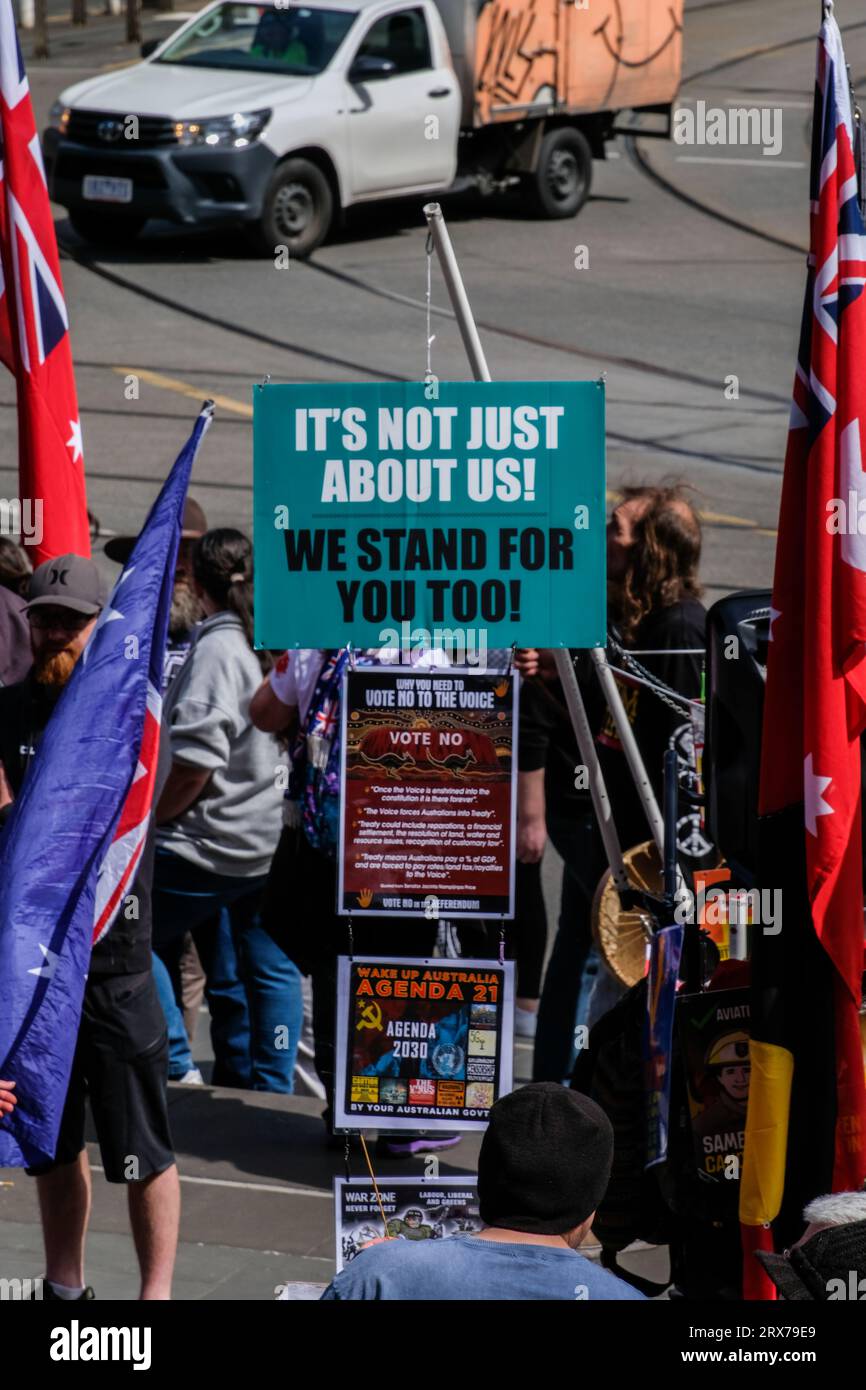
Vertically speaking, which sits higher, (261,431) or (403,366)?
(261,431)

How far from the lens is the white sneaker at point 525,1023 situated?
7.13 metres

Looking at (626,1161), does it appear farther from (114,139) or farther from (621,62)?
(621,62)

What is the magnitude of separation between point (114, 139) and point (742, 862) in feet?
44.3

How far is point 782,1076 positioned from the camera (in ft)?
14.1

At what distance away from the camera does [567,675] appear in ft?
16.6

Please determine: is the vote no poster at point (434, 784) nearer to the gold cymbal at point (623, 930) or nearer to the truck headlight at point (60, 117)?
the gold cymbal at point (623, 930)

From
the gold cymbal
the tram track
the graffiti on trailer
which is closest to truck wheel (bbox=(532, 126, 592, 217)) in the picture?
the graffiti on trailer

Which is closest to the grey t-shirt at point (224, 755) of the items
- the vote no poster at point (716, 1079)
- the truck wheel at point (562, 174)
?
the vote no poster at point (716, 1079)

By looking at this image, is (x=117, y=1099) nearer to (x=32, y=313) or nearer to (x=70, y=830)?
(x=70, y=830)

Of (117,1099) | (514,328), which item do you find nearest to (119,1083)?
(117,1099)

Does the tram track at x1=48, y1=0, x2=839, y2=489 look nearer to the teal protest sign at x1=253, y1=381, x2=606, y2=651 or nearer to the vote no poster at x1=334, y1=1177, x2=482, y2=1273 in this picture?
the teal protest sign at x1=253, y1=381, x2=606, y2=651

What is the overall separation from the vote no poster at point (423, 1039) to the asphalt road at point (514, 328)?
1196 mm

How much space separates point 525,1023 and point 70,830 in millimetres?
2983

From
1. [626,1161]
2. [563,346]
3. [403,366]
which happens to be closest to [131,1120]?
[626,1161]
